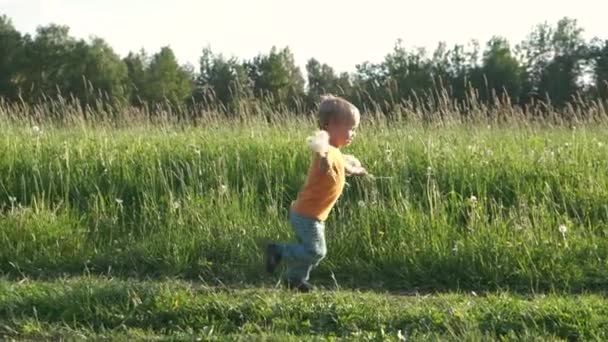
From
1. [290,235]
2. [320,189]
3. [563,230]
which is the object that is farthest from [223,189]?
[563,230]

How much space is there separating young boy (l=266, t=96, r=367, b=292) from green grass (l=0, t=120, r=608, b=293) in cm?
47

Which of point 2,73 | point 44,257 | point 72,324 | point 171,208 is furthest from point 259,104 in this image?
point 2,73

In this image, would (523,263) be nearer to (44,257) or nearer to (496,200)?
(496,200)

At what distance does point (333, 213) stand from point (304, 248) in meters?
1.42

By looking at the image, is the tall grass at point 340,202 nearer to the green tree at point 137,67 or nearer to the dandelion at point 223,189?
the dandelion at point 223,189

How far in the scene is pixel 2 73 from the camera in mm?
34906

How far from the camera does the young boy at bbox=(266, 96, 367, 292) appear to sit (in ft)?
17.3

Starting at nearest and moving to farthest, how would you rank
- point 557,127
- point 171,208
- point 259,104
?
point 171,208 < point 557,127 < point 259,104

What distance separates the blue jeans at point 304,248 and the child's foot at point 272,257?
0.04 metres

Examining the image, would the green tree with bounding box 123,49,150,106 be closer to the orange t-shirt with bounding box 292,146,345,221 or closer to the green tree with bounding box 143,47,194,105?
the green tree with bounding box 143,47,194,105

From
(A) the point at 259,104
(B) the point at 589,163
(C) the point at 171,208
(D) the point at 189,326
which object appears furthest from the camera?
(A) the point at 259,104

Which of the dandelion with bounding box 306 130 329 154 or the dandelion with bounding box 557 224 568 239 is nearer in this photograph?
the dandelion with bounding box 306 130 329 154

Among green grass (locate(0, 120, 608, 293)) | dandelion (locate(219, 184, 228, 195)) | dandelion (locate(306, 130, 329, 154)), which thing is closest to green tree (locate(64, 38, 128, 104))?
green grass (locate(0, 120, 608, 293))

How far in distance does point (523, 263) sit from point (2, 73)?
3330 centimetres
